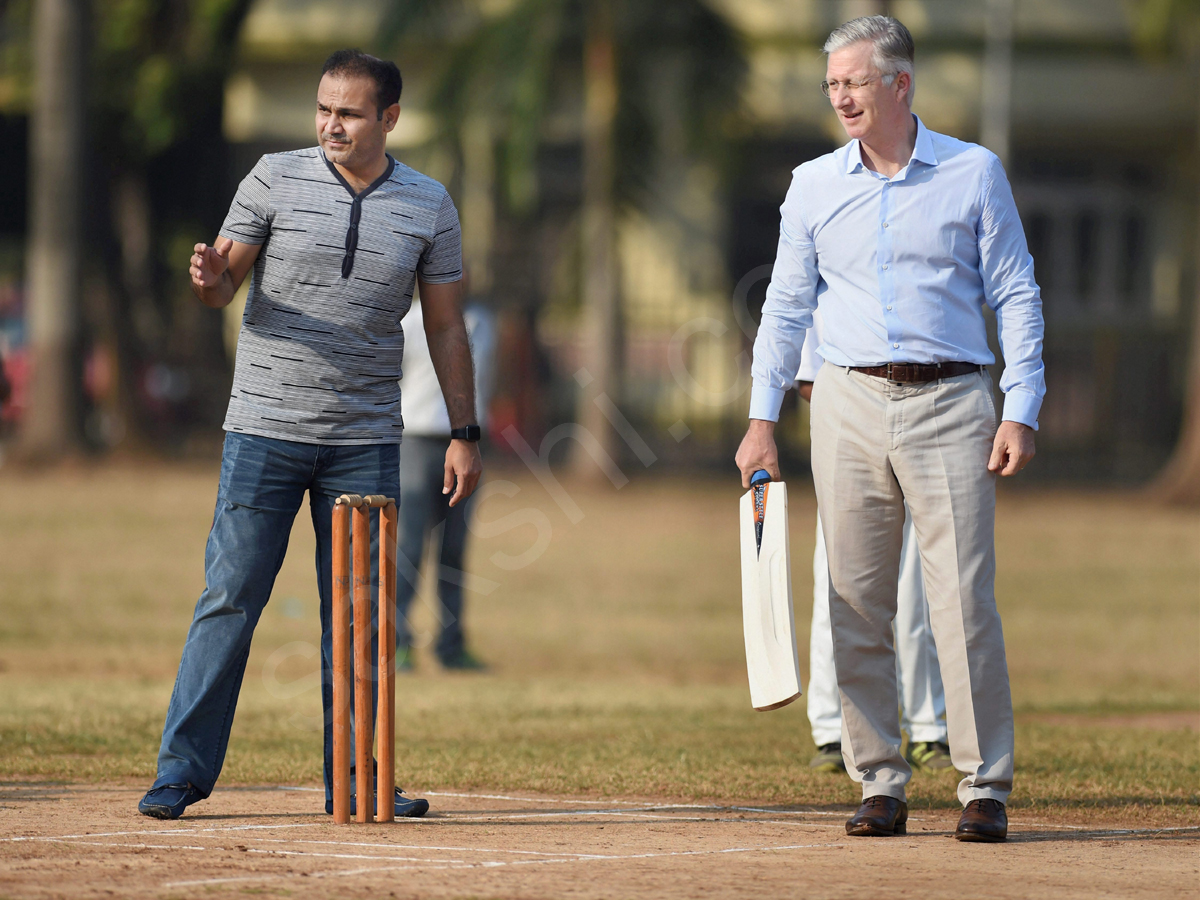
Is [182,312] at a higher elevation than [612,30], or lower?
lower

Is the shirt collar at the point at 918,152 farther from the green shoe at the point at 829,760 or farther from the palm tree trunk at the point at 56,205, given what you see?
the palm tree trunk at the point at 56,205

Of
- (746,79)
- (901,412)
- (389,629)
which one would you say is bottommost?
(389,629)

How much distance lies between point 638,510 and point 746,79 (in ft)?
19.4

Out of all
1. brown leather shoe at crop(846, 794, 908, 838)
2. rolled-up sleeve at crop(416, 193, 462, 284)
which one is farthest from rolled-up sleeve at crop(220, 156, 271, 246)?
brown leather shoe at crop(846, 794, 908, 838)

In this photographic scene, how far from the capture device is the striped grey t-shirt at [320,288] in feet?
18.3

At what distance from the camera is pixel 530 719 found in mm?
8305

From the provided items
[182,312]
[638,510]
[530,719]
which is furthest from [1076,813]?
[182,312]

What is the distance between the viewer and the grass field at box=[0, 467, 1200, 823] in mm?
6789

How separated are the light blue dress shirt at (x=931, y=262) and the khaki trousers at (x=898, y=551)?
121 mm

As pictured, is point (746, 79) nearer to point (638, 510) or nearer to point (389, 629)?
point (638, 510)

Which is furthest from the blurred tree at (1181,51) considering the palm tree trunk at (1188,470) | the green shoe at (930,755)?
the green shoe at (930,755)

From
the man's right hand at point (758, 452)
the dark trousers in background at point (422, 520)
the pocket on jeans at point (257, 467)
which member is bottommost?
the dark trousers in background at point (422, 520)

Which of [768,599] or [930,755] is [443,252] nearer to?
[768,599]

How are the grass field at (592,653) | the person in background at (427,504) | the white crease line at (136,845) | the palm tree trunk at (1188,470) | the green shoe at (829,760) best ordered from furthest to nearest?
1. the palm tree trunk at (1188,470)
2. the person in background at (427,504)
3. the green shoe at (829,760)
4. the grass field at (592,653)
5. the white crease line at (136,845)
